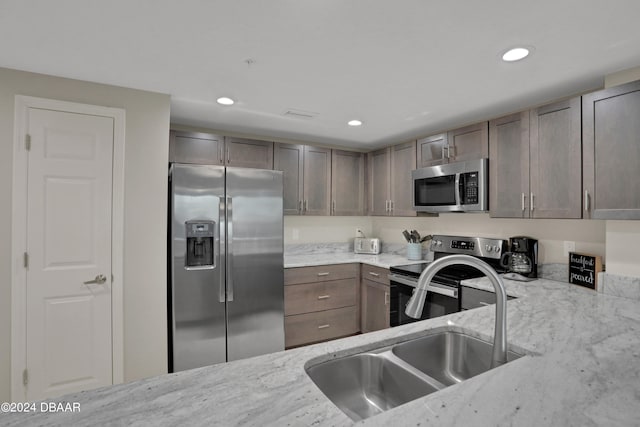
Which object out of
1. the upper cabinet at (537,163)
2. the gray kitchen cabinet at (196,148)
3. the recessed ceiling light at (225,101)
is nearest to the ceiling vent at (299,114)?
the recessed ceiling light at (225,101)

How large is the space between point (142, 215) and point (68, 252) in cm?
50

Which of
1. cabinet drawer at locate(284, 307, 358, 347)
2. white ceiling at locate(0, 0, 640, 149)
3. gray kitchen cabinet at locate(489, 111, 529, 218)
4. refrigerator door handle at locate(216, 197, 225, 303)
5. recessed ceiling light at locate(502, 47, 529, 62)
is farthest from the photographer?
cabinet drawer at locate(284, 307, 358, 347)

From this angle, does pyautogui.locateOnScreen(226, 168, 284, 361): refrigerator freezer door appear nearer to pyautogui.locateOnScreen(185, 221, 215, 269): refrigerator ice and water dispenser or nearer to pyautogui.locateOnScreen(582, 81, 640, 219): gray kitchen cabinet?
pyautogui.locateOnScreen(185, 221, 215, 269): refrigerator ice and water dispenser

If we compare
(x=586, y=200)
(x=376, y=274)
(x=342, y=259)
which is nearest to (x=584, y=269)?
(x=586, y=200)

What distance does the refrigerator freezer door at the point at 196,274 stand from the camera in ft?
8.18

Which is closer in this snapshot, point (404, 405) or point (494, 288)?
point (404, 405)

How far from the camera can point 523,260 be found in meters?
2.54

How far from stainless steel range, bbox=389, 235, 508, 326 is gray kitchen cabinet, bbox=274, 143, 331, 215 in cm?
117

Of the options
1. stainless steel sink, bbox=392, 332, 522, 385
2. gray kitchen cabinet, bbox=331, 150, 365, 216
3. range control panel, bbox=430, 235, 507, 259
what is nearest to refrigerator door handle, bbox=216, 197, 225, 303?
gray kitchen cabinet, bbox=331, 150, 365, 216

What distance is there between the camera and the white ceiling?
1.41 meters

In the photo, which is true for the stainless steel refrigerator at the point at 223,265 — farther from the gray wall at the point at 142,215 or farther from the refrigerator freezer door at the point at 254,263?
the gray wall at the point at 142,215

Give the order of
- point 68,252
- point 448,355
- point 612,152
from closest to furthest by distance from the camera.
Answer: point 448,355 → point 612,152 → point 68,252

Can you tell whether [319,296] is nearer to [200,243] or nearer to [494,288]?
[200,243]

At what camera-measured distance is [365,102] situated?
8.40ft
